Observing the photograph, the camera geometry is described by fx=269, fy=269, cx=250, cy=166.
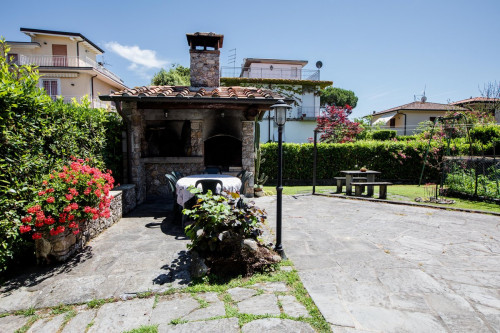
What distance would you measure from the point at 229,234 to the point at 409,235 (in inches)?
136

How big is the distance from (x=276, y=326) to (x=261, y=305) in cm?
35

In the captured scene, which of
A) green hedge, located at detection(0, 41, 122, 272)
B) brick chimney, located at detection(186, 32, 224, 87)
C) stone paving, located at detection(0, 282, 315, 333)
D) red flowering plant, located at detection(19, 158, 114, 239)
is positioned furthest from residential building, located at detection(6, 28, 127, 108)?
stone paving, located at detection(0, 282, 315, 333)

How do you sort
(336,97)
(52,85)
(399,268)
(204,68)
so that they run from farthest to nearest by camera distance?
(336,97), (52,85), (204,68), (399,268)

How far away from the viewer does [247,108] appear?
7.79 meters

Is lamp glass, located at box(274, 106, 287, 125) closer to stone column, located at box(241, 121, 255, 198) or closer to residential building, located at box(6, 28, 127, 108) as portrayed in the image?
stone column, located at box(241, 121, 255, 198)

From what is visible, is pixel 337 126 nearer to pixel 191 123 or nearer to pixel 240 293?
pixel 191 123

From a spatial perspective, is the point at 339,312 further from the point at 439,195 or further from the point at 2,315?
the point at 439,195

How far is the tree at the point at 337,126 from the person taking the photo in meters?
16.3

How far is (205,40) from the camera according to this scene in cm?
892

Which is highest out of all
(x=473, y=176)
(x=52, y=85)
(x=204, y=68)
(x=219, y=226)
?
(x=52, y=85)

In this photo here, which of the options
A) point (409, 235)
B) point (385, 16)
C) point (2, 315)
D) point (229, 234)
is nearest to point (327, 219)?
point (409, 235)

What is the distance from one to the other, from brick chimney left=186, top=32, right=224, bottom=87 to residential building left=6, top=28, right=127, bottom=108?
1559 centimetres

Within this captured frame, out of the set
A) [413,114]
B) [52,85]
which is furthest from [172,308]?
[413,114]

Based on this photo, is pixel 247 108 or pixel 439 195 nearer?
pixel 247 108
